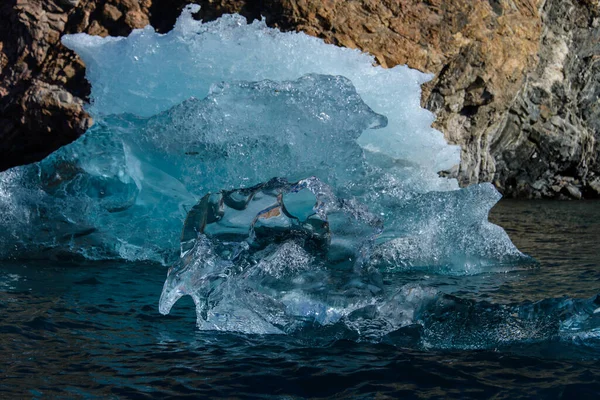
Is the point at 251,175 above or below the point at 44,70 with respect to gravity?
below

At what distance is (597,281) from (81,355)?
2.95m

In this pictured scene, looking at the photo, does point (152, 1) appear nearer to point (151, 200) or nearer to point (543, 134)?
point (151, 200)

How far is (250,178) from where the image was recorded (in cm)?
451

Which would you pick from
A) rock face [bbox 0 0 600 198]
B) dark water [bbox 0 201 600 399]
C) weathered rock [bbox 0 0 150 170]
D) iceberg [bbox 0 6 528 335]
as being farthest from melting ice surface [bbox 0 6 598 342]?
weathered rock [bbox 0 0 150 170]

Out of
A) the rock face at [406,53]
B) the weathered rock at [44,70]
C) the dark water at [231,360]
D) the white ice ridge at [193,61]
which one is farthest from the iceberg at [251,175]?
the weathered rock at [44,70]

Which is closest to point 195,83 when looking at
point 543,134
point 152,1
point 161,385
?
point 161,385

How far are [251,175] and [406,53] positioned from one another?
436cm

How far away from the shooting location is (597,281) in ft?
13.5

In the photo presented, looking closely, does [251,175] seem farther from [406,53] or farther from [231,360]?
[406,53]

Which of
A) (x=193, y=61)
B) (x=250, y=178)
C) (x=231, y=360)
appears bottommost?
(x=231, y=360)

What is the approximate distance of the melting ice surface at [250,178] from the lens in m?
3.69

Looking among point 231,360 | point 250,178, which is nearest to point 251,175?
point 250,178

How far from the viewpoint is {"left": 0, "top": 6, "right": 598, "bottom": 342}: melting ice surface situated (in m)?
3.69

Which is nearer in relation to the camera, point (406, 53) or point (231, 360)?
point (231, 360)
